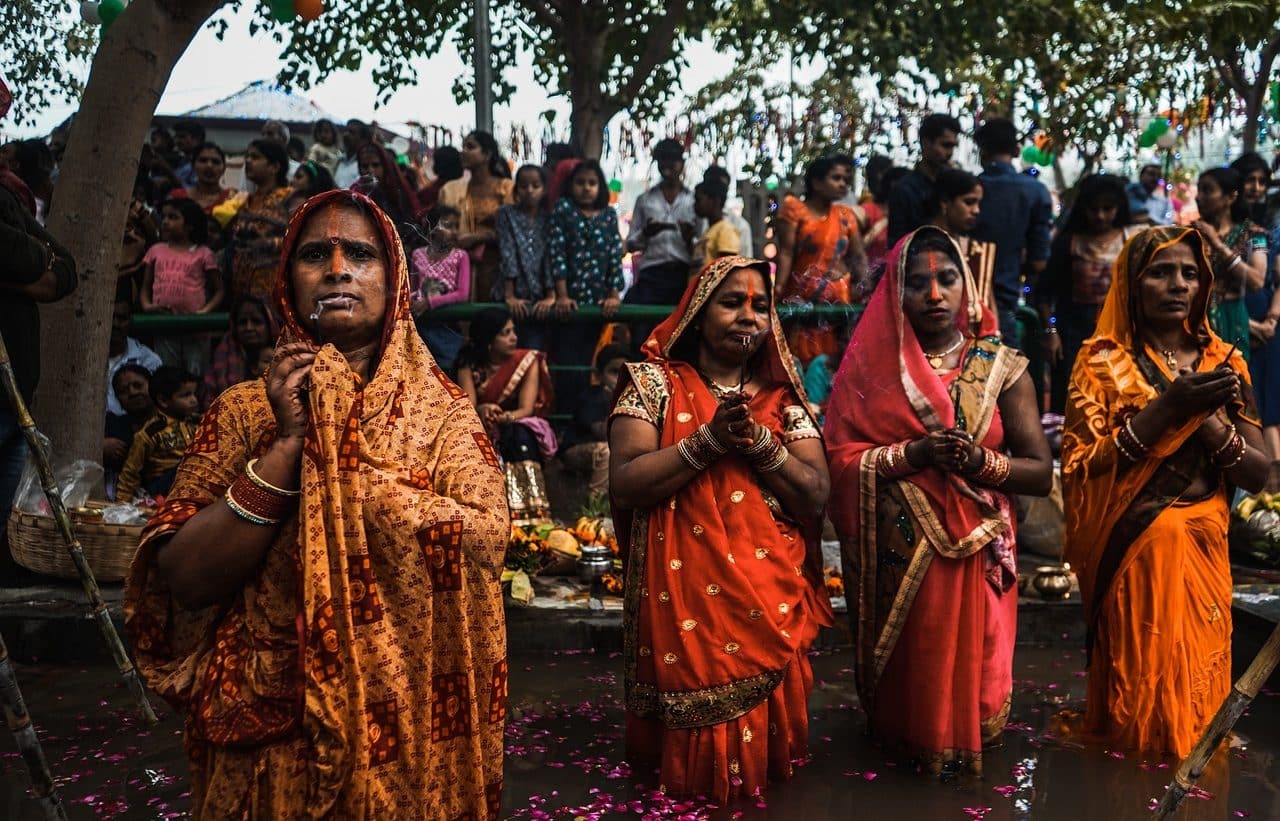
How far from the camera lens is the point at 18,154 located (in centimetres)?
820

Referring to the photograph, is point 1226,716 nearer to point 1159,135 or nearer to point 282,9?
point 282,9

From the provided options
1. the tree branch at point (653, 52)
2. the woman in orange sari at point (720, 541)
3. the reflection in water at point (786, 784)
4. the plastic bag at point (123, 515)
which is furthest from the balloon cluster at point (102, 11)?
the tree branch at point (653, 52)

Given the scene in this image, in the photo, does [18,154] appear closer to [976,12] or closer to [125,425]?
[125,425]

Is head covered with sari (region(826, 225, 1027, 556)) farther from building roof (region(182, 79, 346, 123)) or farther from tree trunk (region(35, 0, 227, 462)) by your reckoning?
building roof (region(182, 79, 346, 123))

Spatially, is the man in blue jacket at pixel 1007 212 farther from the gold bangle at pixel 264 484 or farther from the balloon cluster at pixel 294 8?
the gold bangle at pixel 264 484

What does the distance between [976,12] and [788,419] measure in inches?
377

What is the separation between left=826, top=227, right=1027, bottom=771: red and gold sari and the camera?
4402 millimetres

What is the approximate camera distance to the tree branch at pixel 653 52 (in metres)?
12.8

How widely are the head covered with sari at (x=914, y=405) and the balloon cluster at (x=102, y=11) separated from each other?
464cm

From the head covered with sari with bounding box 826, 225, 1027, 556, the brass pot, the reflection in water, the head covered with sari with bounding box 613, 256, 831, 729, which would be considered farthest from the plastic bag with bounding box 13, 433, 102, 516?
the brass pot

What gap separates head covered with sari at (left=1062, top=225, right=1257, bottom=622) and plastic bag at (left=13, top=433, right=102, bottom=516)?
487 cm

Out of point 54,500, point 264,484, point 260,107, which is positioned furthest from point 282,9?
point 260,107

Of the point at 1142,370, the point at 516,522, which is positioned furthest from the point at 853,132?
the point at 1142,370

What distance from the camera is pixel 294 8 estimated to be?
7.15 m
